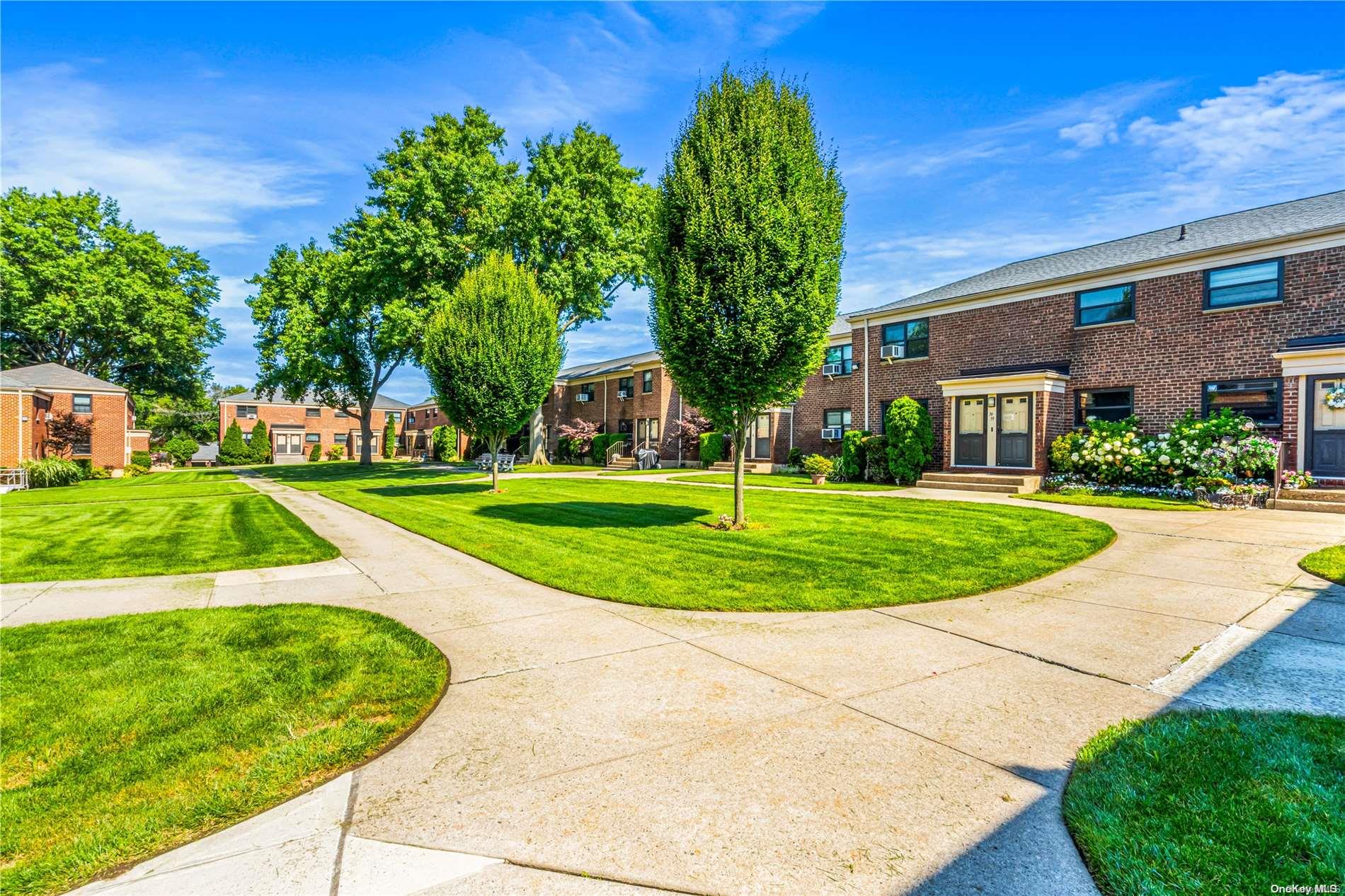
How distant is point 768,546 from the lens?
28.3ft

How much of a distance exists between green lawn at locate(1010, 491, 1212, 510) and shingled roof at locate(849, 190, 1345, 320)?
6.54 m

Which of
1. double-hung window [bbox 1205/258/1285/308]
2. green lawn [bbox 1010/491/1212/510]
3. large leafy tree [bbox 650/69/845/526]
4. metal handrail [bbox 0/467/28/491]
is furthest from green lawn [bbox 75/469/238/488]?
double-hung window [bbox 1205/258/1285/308]

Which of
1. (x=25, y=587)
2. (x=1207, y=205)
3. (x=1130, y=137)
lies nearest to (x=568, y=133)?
(x=1130, y=137)

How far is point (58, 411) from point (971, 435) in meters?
42.2

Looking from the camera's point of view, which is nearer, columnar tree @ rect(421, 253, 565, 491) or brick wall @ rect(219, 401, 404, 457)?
columnar tree @ rect(421, 253, 565, 491)

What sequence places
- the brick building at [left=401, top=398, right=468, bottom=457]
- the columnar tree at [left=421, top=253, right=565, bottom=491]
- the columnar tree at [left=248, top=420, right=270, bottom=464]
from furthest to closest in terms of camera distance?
the brick building at [left=401, top=398, right=468, bottom=457], the columnar tree at [left=248, top=420, right=270, bottom=464], the columnar tree at [left=421, top=253, right=565, bottom=491]

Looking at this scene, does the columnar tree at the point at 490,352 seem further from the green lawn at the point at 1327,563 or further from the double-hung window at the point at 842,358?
the green lawn at the point at 1327,563

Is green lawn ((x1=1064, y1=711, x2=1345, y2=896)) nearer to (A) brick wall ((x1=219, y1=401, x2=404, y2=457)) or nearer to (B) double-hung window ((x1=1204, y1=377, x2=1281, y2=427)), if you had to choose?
(B) double-hung window ((x1=1204, y1=377, x2=1281, y2=427))

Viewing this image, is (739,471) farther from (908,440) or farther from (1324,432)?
(1324,432)

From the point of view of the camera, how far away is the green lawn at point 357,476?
24027mm

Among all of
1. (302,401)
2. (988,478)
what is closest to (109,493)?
(988,478)

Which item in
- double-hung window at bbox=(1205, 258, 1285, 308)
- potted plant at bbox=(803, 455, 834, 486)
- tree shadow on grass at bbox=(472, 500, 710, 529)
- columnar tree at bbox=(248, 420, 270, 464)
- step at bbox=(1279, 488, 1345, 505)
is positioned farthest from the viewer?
columnar tree at bbox=(248, 420, 270, 464)

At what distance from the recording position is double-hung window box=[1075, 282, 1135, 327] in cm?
1636

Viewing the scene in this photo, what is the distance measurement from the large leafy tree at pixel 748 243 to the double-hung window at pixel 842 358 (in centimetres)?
1424
